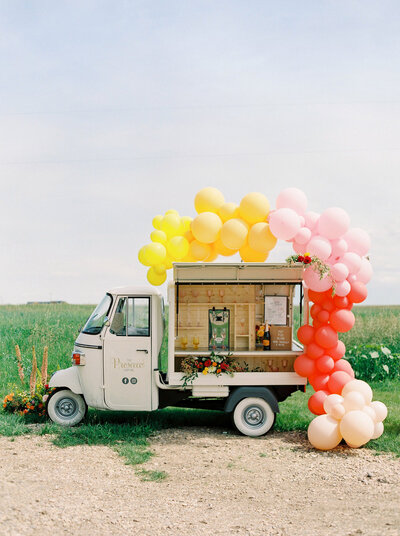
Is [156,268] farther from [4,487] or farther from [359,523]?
[359,523]

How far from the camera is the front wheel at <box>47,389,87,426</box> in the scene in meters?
10.9

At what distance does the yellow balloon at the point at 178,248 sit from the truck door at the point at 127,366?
0.87m

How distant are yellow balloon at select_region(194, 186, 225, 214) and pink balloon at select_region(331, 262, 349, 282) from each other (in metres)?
2.21

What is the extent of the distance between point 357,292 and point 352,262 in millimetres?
505

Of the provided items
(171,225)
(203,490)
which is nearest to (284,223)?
(171,225)

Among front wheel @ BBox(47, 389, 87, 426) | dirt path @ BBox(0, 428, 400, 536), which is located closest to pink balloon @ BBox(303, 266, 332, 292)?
dirt path @ BBox(0, 428, 400, 536)

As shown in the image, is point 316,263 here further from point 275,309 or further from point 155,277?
point 155,277

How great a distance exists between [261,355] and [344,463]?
2221 millimetres

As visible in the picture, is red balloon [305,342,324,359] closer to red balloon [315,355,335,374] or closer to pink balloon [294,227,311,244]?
red balloon [315,355,335,374]

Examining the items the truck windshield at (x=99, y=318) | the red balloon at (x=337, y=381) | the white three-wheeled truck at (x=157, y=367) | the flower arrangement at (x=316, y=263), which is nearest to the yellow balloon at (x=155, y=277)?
the white three-wheeled truck at (x=157, y=367)

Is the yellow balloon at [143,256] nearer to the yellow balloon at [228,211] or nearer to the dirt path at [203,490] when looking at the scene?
the yellow balloon at [228,211]

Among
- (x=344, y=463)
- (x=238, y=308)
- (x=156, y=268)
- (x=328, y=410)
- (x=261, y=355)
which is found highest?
(x=156, y=268)

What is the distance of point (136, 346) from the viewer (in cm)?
1038

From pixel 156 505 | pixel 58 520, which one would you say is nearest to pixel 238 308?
pixel 156 505
